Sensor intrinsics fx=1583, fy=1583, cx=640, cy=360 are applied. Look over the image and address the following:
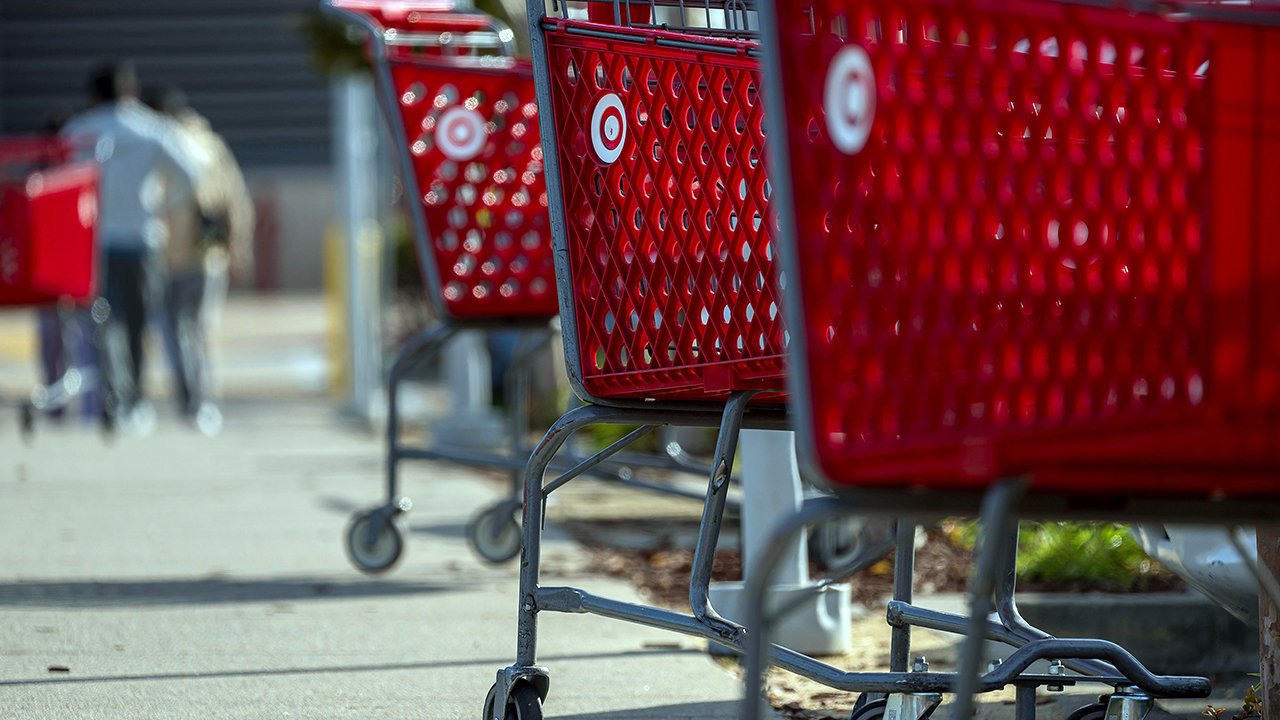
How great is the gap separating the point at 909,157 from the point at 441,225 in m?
2.96

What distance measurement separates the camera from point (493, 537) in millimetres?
4941

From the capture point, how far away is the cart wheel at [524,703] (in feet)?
8.77

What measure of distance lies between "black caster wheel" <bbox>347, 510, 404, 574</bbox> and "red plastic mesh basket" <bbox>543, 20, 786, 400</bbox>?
2198 millimetres

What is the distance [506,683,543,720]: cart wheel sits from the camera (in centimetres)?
267

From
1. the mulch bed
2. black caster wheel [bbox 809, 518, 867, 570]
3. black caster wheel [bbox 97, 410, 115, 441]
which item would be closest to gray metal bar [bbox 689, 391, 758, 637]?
the mulch bed

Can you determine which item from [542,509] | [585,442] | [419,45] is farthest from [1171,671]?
[585,442]

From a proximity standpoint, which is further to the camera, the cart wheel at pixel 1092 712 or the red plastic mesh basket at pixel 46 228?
the red plastic mesh basket at pixel 46 228

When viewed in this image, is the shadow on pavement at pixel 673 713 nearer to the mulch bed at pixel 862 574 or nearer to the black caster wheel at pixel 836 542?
the mulch bed at pixel 862 574

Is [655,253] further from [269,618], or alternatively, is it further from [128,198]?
[128,198]

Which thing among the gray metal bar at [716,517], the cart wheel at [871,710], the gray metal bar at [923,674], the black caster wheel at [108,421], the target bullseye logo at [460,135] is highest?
the target bullseye logo at [460,135]

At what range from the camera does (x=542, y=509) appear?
2875 millimetres

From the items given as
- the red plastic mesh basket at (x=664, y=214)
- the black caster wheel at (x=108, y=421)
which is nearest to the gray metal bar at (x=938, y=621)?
the red plastic mesh basket at (x=664, y=214)

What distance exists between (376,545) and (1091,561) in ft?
6.78

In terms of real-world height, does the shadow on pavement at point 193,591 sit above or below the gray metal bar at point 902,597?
below
